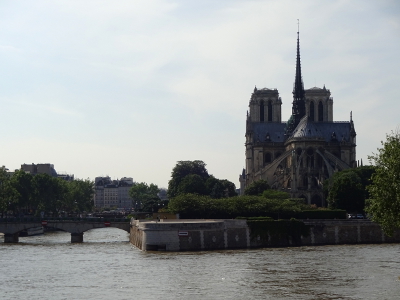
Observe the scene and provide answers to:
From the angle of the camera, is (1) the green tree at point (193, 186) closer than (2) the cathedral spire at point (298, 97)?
Yes

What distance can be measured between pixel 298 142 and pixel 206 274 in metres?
93.6

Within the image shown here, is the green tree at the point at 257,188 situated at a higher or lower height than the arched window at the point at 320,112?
lower

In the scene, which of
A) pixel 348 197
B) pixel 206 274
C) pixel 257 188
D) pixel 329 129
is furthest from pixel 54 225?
pixel 329 129

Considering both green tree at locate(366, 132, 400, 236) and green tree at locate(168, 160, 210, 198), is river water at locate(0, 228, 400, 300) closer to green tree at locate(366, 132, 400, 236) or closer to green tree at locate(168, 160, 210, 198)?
green tree at locate(366, 132, 400, 236)

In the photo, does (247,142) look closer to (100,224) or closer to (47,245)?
(100,224)

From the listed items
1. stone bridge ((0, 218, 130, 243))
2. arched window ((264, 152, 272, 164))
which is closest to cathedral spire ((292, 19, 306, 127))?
arched window ((264, 152, 272, 164))

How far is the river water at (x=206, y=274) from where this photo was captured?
154ft

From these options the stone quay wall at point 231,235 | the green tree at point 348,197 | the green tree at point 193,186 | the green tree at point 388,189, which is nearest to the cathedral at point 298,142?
A: the green tree at point 193,186

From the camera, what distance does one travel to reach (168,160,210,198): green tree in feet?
509

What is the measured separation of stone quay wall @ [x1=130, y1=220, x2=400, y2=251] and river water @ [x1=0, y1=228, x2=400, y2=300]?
8.21ft

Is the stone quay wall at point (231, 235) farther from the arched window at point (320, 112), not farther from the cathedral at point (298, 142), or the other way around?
the arched window at point (320, 112)

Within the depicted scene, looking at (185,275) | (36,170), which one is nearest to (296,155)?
(36,170)

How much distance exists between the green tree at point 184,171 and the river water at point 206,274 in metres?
78.4

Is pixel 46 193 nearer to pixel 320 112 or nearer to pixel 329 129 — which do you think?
pixel 329 129
